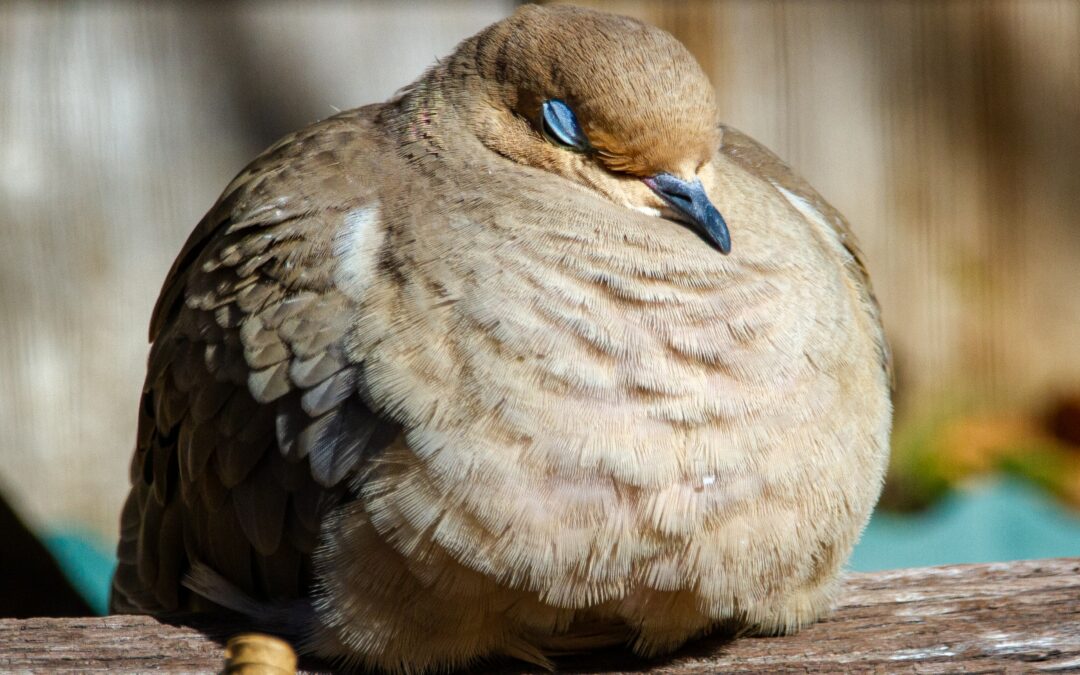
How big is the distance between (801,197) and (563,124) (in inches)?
29.9

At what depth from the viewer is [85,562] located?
420 cm

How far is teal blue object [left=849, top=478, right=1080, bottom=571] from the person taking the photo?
423 cm

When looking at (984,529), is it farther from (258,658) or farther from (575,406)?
(258,658)

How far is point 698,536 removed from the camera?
A: 77.4 inches

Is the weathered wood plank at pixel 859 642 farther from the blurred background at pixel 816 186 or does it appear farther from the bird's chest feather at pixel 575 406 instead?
the blurred background at pixel 816 186

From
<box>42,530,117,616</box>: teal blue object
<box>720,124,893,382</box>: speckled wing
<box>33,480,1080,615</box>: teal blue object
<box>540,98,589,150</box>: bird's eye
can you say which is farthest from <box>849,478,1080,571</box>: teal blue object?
<box>42,530,117,616</box>: teal blue object

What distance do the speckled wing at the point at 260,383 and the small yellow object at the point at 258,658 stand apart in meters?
0.24

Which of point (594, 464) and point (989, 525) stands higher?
point (594, 464)

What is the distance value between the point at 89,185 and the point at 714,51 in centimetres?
213

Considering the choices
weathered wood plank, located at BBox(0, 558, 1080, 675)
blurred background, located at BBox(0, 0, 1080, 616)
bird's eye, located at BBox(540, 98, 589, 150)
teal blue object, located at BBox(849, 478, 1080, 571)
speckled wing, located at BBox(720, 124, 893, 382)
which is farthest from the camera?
teal blue object, located at BBox(849, 478, 1080, 571)

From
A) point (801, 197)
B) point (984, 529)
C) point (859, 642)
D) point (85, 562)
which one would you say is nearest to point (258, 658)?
point (859, 642)

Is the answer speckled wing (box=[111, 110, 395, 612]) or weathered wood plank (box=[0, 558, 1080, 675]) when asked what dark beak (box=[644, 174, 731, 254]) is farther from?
weathered wood plank (box=[0, 558, 1080, 675])

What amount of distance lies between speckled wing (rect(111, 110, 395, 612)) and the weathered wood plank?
25 cm

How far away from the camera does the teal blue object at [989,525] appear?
4227 millimetres
